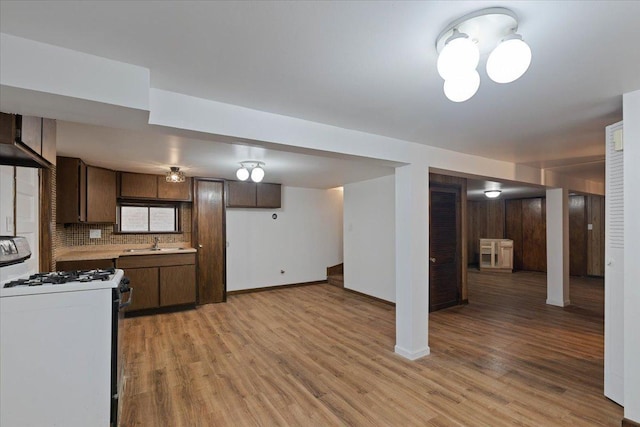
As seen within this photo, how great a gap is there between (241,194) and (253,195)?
0.23m

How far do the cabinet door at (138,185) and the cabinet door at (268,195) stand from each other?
1790 mm

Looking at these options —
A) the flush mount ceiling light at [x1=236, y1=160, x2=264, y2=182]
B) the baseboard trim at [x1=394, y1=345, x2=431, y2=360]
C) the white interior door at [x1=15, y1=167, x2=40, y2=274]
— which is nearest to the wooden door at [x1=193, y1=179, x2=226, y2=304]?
the flush mount ceiling light at [x1=236, y1=160, x2=264, y2=182]

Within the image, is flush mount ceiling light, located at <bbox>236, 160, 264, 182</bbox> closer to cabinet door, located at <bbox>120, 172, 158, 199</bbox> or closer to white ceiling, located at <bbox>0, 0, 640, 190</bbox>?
white ceiling, located at <bbox>0, 0, 640, 190</bbox>

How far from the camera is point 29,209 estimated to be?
2.69 m

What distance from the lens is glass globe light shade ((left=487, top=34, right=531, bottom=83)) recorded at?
1.18m

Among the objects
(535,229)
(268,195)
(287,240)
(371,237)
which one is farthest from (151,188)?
(535,229)

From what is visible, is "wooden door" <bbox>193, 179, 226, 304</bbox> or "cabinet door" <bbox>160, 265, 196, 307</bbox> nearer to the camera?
"cabinet door" <bbox>160, 265, 196, 307</bbox>

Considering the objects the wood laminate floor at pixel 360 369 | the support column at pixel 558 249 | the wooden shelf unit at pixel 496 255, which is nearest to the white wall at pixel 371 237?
the wood laminate floor at pixel 360 369

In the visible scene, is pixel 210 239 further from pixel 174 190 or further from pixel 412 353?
pixel 412 353

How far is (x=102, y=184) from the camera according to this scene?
14.5 ft

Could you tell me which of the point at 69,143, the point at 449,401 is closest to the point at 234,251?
the point at 69,143

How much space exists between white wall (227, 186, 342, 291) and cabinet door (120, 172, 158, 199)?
142 centimetres

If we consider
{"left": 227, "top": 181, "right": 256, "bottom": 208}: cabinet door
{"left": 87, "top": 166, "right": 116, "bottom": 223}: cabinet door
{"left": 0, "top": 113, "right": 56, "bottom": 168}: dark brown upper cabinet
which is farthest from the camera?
{"left": 227, "top": 181, "right": 256, "bottom": 208}: cabinet door

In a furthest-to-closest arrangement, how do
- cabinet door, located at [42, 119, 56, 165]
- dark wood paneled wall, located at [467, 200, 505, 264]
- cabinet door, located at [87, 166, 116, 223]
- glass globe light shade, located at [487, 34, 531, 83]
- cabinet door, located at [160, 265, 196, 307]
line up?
dark wood paneled wall, located at [467, 200, 505, 264] → cabinet door, located at [160, 265, 196, 307] → cabinet door, located at [87, 166, 116, 223] → cabinet door, located at [42, 119, 56, 165] → glass globe light shade, located at [487, 34, 531, 83]
